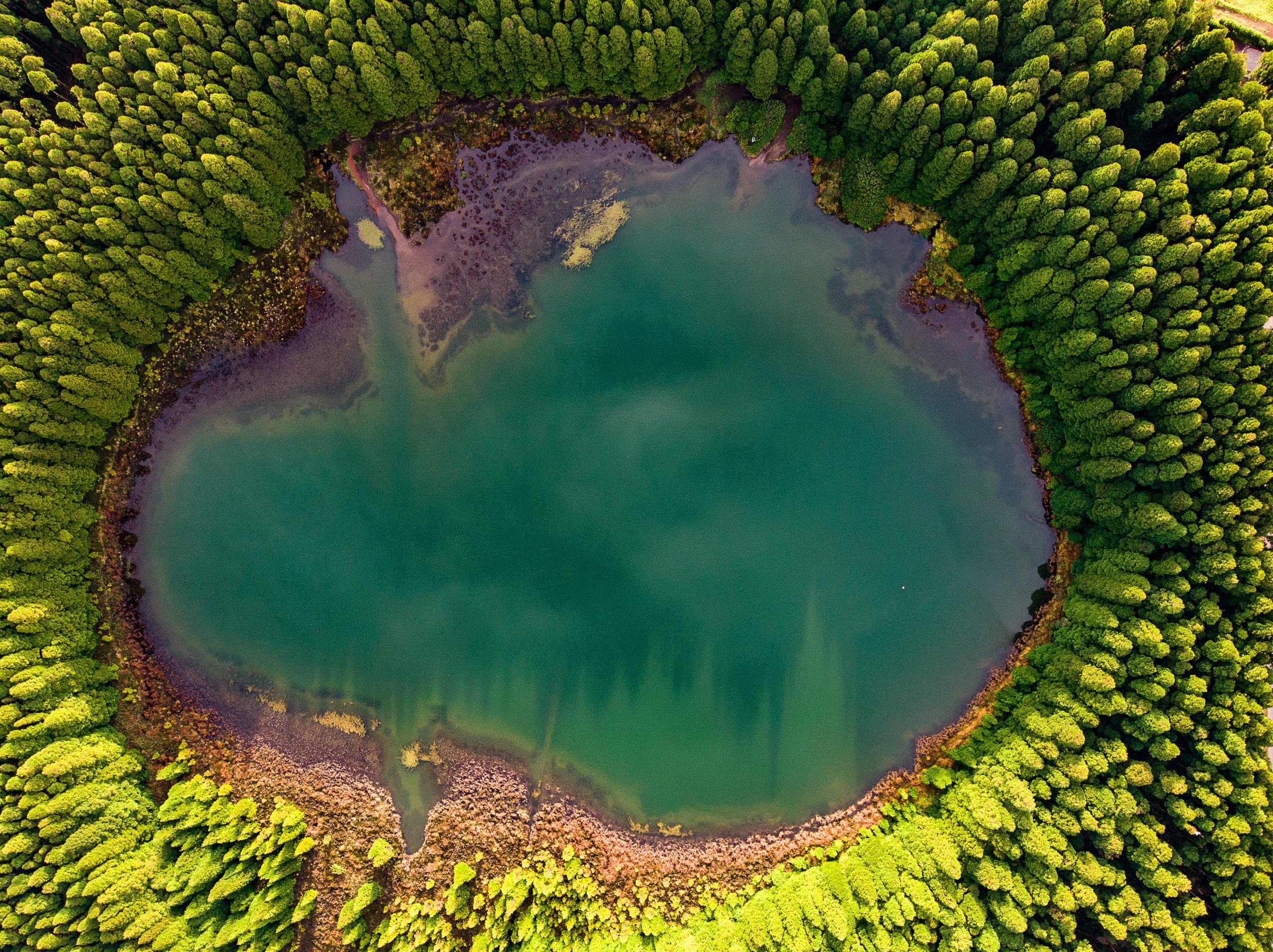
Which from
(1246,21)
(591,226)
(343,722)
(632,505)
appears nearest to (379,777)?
(343,722)

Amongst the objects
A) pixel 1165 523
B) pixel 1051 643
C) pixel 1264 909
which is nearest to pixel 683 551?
pixel 1051 643

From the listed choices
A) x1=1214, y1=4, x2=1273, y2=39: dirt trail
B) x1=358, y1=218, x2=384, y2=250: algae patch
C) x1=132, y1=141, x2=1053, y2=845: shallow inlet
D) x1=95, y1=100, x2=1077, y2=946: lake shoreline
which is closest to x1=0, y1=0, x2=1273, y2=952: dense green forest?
x1=95, y1=100, x2=1077, y2=946: lake shoreline

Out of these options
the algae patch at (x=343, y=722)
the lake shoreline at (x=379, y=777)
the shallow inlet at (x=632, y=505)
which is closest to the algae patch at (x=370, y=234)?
the shallow inlet at (x=632, y=505)

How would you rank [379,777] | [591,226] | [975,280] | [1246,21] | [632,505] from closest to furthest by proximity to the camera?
1. [1246,21]
2. [975,280]
3. [591,226]
4. [632,505]
5. [379,777]

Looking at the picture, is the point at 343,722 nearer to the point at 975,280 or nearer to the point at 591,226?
the point at 591,226

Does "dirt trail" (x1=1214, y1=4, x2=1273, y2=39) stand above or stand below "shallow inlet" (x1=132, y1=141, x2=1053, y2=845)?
above

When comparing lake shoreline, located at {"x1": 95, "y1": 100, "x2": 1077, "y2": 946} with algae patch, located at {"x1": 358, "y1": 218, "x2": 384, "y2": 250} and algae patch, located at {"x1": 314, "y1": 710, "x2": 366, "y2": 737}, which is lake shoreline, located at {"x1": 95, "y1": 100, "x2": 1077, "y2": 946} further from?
algae patch, located at {"x1": 358, "y1": 218, "x2": 384, "y2": 250}
